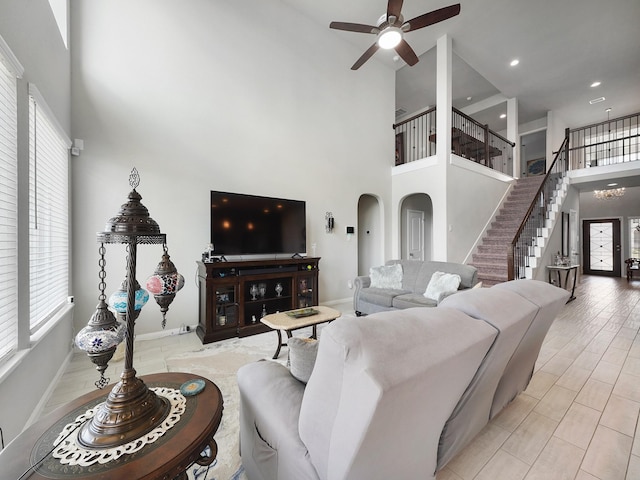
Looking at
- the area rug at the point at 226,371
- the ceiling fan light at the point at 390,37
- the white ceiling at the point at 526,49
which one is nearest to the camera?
the area rug at the point at 226,371

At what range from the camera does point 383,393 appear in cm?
70

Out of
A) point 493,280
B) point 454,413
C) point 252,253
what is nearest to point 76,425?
point 454,413

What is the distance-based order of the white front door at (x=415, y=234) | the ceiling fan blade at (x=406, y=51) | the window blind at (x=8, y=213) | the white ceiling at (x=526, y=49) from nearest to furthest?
1. the window blind at (x=8, y=213)
2. the ceiling fan blade at (x=406, y=51)
3. the white ceiling at (x=526, y=49)
4. the white front door at (x=415, y=234)

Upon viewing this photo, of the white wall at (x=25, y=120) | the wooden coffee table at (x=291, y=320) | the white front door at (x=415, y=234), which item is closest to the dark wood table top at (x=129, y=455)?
the white wall at (x=25, y=120)

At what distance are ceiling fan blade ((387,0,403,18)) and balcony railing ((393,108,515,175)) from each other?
9.60 ft

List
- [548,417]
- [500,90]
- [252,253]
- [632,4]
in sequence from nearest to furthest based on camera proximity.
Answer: [548,417] → [252,253] → [632,4] → [500,90]

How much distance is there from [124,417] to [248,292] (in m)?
2.97

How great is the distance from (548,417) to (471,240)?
4420 mm

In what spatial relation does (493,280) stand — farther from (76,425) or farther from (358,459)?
(76,425)

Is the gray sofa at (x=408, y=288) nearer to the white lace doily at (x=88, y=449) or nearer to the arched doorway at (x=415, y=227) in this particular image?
the arched doorway at (x=415, y=227)

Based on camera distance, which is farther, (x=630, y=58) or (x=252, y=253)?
(x=630, y=58)

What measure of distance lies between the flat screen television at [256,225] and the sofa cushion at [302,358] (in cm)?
275

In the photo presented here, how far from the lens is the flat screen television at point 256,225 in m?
3.72

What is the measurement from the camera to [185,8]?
12.2 feet
